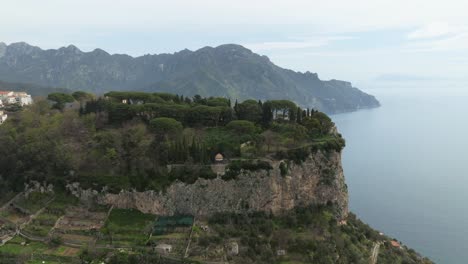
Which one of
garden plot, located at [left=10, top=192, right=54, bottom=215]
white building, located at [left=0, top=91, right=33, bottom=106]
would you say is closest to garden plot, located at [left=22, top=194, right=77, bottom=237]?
garden plot, located at [left=10, top=192, right=54, bottom=215]

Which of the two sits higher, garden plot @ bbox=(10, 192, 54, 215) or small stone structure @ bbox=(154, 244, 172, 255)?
garden plot @ bbox=(10, 192, 54, 215)

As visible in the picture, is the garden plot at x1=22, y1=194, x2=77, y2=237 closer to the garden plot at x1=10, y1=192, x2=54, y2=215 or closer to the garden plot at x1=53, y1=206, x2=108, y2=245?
the garden plot at x1=53, y1=206, x2=108, y2=245

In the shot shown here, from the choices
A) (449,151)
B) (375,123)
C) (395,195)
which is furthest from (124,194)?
(375,123)

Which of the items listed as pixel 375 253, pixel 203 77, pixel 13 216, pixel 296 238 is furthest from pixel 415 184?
pixel 203 77

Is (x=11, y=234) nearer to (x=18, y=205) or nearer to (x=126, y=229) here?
(x=18, y=205)

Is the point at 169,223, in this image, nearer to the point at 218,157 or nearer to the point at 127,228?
the point at 127,228
